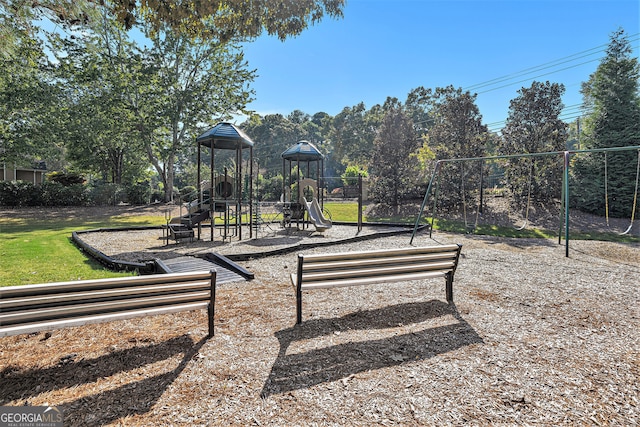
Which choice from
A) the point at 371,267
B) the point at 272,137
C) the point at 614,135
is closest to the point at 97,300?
the point at 371,267

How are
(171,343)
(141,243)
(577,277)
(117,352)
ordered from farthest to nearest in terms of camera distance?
(141,243) < (577,277) < (171,343) < (117,352)

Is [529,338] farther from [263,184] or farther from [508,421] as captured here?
[263,184]

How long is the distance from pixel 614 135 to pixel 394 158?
1159 cm

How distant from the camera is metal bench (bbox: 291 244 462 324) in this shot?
3406 mm

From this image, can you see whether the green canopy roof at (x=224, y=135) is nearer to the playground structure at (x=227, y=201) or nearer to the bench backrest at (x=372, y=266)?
the playground structure at (x=227, y=201)

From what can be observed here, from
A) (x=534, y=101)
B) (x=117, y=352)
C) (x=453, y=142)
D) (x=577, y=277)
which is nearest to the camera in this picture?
(x=117, y=352)

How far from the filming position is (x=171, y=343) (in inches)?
119

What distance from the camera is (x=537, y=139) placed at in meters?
17.1

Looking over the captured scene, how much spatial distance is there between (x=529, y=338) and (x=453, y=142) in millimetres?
17362

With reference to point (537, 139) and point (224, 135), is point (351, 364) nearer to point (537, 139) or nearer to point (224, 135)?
point (224, 135)

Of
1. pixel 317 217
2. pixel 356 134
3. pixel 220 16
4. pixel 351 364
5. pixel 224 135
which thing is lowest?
pixel 351 364

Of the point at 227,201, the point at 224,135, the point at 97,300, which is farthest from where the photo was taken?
the point at 227,201

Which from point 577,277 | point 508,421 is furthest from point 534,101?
point 508,421

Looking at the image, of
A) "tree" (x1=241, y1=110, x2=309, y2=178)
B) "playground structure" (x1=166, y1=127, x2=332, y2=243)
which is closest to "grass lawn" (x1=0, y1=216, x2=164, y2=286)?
"playground structure" (x1=166, y1=127, x2=332, y2=243)
